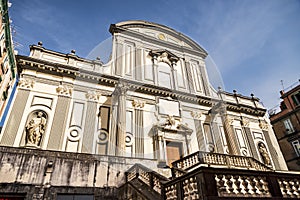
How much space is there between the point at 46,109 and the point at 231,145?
47.0 ft

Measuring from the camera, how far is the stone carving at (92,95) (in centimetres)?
1351

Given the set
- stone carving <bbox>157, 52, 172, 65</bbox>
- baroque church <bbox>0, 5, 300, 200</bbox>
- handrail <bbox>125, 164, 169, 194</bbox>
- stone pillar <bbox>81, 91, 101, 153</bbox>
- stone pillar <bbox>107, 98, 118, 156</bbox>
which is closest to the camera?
baroque church <bbox>0, 5, 300, 200</bbox>

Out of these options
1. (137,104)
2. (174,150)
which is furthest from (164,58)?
(174,150)

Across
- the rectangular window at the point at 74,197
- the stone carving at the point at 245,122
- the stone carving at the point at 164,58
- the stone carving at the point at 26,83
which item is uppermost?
the stone carving at the point at 164,58

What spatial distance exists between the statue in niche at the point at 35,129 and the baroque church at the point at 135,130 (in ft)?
0.17

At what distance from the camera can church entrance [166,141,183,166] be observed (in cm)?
1392

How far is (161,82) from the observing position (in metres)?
17.2

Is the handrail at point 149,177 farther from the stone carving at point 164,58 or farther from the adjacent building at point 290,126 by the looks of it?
the adjacent building at point 290,126

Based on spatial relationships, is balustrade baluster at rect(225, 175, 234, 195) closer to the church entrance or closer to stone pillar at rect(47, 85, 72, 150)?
the church entrance

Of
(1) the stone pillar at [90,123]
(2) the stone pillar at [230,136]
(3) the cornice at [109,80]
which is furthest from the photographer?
(2) the stone pillar at [230,136]

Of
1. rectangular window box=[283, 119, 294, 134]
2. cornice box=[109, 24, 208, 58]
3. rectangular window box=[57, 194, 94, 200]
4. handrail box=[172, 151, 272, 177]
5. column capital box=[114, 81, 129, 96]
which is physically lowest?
rectangular window box=[57, 194, 94, 200]

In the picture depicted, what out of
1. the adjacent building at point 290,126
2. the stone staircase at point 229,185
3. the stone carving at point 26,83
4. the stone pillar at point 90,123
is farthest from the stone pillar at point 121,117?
the adjacent building at point 290,126

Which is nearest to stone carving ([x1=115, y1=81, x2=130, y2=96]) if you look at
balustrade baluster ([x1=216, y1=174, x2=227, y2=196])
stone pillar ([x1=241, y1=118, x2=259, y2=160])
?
balustrade baluster ([x1=216, y1=174, x2=227, y2=196])

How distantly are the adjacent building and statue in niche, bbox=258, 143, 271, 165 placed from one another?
25.5 feet
